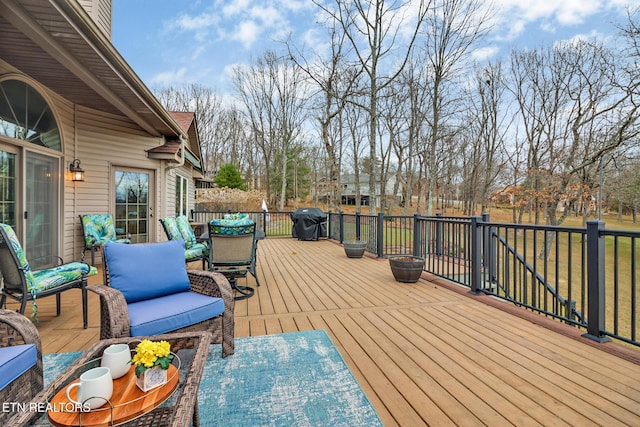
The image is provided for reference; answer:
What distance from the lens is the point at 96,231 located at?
5223mm

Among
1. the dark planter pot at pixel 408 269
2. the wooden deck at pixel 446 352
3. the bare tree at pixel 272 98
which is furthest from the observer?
the bare tree at pixel 272 98

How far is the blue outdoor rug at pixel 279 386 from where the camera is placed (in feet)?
5.23

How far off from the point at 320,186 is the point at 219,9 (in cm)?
1830

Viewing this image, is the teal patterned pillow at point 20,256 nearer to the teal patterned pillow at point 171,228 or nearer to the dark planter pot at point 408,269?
the teal patterned pillow at point 171,228

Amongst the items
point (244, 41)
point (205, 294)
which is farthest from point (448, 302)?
point (244, 41)

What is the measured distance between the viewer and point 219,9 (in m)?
12.2

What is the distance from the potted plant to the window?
8.05 m

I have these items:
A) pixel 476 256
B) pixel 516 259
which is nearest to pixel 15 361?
pixel 476 256

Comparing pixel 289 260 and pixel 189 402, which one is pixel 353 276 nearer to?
pixel 289 260

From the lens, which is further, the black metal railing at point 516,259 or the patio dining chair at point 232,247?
the patio dining chair at point 232,247

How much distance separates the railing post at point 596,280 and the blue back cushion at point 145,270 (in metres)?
3.28

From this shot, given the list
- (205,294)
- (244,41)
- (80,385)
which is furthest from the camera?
(244,41)

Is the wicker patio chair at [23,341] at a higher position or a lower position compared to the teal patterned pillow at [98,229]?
lower

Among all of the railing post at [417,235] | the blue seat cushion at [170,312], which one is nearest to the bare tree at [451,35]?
the railing post at [417,235]
